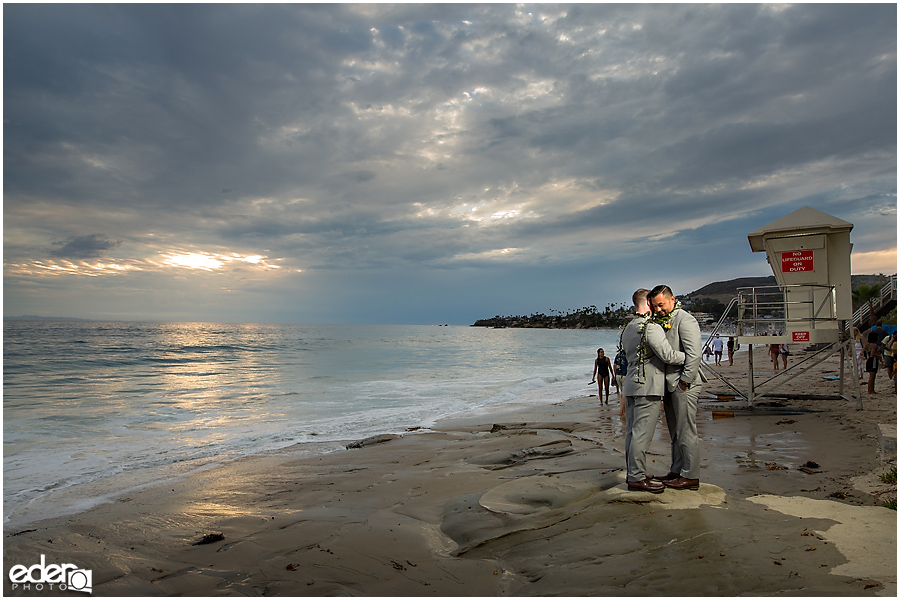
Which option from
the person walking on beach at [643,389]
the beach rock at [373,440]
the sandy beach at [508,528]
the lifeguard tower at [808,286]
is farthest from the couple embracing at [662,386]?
the lifeguard tower at [808,286]

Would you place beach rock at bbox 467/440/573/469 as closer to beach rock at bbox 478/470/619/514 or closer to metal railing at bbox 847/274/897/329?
beach rock at bbox 478/470/619/514

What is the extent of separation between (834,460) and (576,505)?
172 inches

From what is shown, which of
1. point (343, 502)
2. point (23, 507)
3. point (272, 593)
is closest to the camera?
point (272, 593)

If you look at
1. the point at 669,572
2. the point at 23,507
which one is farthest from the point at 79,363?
the point at 669,572

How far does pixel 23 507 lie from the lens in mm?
6910

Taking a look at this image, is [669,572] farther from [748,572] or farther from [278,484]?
[278,484]

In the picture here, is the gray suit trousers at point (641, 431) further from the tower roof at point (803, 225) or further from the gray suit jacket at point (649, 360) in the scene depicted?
the tower roof at point (803, 225)

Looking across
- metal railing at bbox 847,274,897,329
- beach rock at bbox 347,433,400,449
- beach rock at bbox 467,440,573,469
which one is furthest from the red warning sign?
metal railing at bbox 847,274,897,329

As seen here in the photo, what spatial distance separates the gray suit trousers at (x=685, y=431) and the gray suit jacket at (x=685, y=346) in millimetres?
108

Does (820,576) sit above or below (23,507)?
above

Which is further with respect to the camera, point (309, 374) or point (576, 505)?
point (309, 374)

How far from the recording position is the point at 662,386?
4664 millimetres

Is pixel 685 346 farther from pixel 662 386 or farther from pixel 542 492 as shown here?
pixel 542 492

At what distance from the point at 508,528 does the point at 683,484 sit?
1.71 meters
